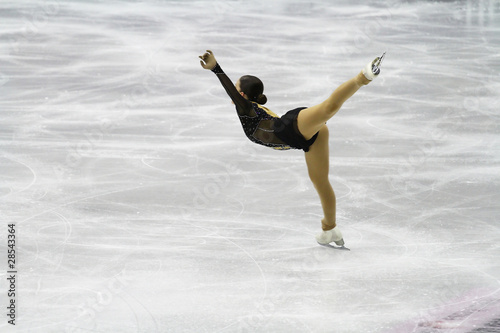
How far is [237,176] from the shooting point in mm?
7086

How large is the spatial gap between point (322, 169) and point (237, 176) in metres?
1.79

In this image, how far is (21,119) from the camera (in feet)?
28.1

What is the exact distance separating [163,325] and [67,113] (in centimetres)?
492

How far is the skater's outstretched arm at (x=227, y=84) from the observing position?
4.84 metres

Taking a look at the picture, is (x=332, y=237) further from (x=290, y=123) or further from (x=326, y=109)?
(x=326, y=109)

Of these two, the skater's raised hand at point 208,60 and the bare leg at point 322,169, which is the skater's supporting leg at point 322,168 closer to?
the bare leg at point 322,169

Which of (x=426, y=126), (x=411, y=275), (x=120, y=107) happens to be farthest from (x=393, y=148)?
(x=120, y=107)

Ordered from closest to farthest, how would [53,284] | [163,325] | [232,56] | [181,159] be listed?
1. [163,325]
2. [53,284]
3. [181,159]
4. [232,56]

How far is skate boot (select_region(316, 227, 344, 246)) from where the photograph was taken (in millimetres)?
5644

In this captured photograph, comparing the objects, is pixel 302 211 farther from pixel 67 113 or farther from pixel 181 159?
pixel 67 113

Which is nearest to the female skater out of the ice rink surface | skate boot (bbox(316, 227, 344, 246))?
skate boot (bbox(316, 227, 344, 246))

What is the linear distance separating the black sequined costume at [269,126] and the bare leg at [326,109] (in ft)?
0.20

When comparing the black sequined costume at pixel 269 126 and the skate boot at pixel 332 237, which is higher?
the black sequined costume at pixel 269 126

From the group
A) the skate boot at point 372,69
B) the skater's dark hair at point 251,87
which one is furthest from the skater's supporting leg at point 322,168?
the skate boot at point 372,69
